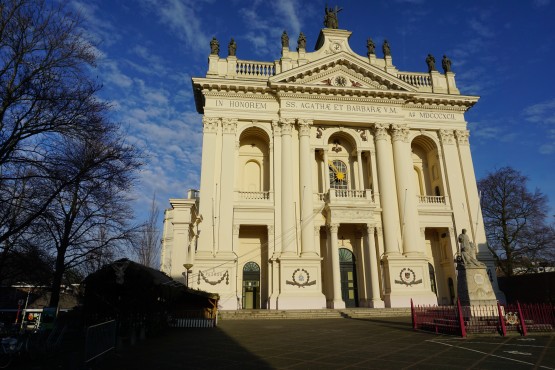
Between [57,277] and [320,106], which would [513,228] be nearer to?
[320,106]

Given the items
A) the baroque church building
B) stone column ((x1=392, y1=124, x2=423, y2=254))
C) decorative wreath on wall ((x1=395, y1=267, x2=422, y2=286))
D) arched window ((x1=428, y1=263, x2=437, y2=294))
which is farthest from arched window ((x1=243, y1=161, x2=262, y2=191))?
arched window ((x1=428, y1=263, x2=437, y2=294))

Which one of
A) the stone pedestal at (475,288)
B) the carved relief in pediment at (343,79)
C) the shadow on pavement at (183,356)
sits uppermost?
the carved relief in pediment at (343,79)

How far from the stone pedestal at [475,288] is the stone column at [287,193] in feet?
36.5

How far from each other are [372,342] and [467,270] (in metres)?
6.05

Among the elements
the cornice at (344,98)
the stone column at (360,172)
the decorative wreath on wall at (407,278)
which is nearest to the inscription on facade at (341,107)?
the cornice at (344,98)

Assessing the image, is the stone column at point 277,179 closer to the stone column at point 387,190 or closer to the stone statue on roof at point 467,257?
the stone column at point 387,190

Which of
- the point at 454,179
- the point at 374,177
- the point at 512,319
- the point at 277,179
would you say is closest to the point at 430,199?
the point at 454,179

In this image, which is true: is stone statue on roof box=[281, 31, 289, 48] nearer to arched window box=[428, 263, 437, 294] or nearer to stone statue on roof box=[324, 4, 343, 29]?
stone statue on roof box=[324, 4, 343, 29]

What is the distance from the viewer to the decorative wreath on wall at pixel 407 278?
914 inches

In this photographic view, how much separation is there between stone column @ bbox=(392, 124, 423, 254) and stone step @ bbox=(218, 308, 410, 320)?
16.7 ft

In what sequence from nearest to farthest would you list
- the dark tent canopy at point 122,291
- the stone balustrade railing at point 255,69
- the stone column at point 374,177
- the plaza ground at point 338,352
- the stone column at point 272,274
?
the plaza ground at point 338,352 → the dark tent canopy at point 122,291 → the stone column at point 272,274 → the stone column at point 374,177 → the stone balustrade railing at point 255,69

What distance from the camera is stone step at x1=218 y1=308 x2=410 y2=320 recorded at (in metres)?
A: 19.4

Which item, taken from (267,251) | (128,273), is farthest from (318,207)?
(128,273)

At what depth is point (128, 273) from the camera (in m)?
10.7
